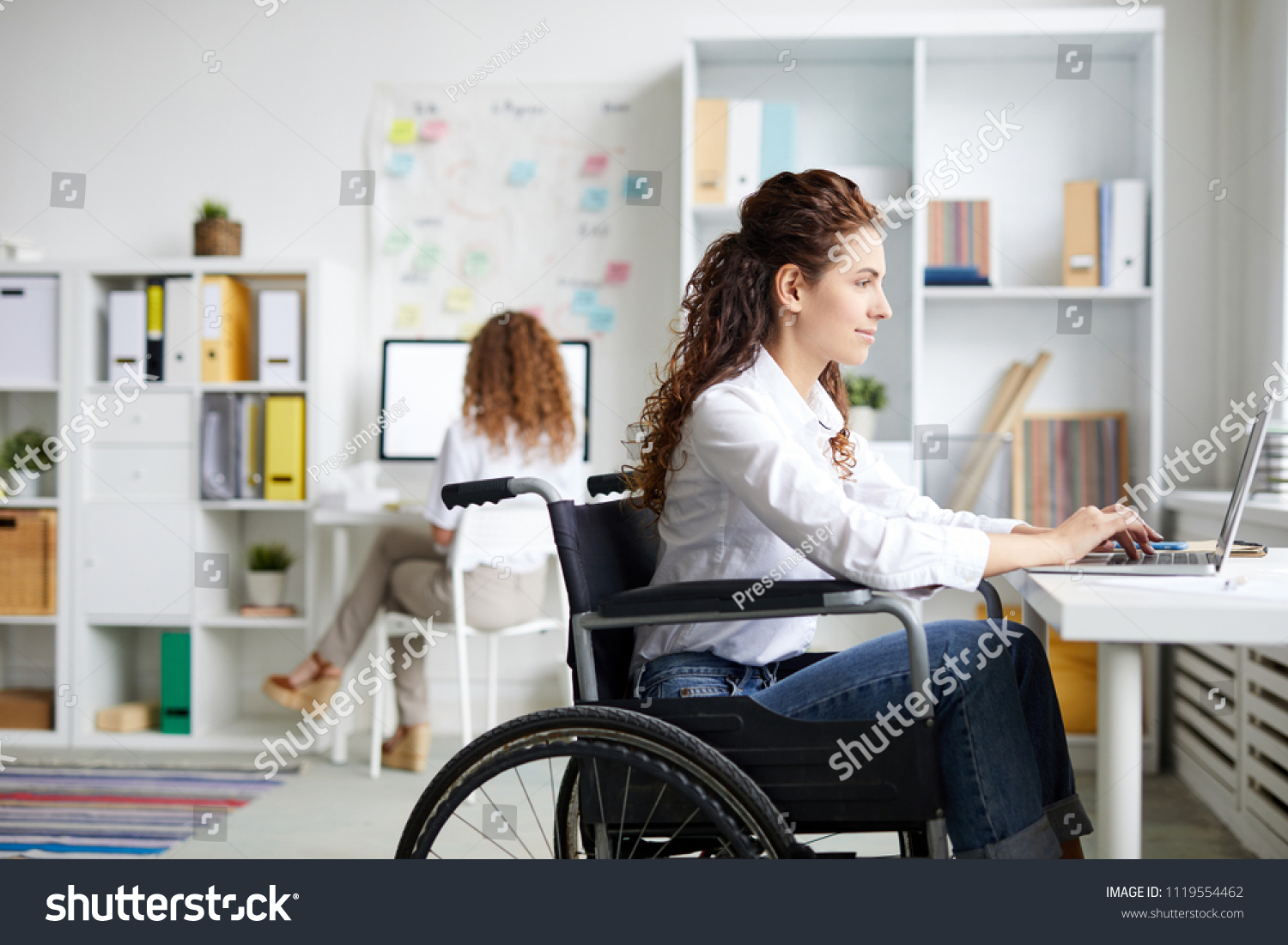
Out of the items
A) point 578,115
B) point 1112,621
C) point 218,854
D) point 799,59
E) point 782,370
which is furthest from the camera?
point 578,115

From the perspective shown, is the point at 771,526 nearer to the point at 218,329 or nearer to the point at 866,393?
the point at 866,393

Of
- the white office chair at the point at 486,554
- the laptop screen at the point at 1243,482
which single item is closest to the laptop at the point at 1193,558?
the laptop screen at the point at 1243,482

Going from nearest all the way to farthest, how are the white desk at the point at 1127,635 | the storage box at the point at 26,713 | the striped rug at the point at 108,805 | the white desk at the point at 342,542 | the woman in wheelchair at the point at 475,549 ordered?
the white desk at the point at 1127,635
the striped rug at the point at 108,805
the woman in wheelchair at the point at 475,549
the white desk at the point at 342,542
the storage box at the point at 26,713

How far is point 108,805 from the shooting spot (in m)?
2.61

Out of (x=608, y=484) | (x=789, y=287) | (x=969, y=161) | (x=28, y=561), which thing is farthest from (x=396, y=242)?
(x=789, y=287)

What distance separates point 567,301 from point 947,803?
2.59m

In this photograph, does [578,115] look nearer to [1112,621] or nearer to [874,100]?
[874,100]

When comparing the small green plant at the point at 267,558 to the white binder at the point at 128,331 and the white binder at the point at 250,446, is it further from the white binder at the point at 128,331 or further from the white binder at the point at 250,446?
the white binder at the point at 128,331

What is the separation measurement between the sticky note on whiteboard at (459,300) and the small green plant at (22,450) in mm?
1302

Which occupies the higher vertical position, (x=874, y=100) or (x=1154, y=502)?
(x=874, y=100)

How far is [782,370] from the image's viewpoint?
1313 mm

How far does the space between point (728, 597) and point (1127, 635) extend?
13.7 inches

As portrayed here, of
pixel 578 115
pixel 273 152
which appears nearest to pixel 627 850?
pixel 578 115

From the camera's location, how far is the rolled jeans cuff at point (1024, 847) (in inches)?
39.5
